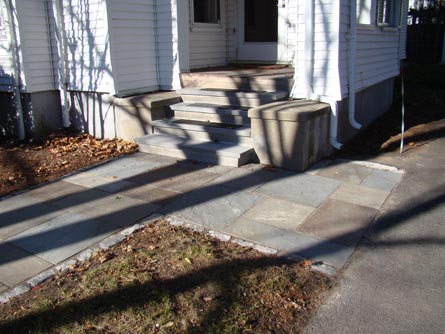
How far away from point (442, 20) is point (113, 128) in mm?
15561

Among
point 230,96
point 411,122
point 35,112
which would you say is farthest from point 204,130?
point 411,122

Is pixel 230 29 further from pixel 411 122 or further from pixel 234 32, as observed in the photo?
pixel 411 122

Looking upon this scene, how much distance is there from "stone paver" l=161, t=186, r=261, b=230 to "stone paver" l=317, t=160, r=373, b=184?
4.03 feet

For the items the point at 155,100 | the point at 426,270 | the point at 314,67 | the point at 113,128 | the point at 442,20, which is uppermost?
the point at 442,20

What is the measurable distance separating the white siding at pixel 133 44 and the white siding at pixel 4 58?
203cm

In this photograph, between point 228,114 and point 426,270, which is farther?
point 228,114

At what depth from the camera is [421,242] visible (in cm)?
376

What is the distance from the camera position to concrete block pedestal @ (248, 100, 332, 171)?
17.6 feet

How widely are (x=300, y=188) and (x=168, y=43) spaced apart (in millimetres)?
3812

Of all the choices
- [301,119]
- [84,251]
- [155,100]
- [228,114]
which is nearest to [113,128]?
[155,100]

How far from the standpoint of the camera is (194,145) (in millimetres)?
6035

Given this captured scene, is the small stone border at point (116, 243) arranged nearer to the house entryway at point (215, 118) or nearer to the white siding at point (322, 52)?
the house entryway at point (215, 118)

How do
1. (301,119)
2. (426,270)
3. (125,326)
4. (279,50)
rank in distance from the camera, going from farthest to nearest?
(279,50) < (301,119) < (426,270) < (125,326)

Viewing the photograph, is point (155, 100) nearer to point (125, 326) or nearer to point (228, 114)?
point (228, 114)
